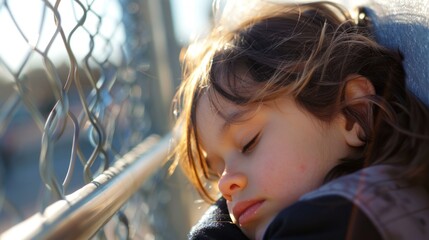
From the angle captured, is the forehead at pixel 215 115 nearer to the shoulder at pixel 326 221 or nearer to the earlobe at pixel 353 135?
the earlobe at pixel 353 135

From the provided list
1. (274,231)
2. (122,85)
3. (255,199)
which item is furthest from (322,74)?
(122,85)

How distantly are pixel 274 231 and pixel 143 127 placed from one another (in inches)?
62.7

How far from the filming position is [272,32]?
4.74ft

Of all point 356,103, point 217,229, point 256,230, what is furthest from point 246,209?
point 356,103

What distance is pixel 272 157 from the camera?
1215 mm

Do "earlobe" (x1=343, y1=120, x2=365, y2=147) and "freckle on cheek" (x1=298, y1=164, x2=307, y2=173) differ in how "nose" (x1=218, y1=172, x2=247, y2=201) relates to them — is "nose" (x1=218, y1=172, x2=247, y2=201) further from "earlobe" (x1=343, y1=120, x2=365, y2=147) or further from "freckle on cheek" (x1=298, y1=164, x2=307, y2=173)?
"earlobe" (x1=343, y1=120, x2=365, y2=147)

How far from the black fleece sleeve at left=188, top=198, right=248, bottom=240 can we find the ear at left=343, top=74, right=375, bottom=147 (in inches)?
11.8

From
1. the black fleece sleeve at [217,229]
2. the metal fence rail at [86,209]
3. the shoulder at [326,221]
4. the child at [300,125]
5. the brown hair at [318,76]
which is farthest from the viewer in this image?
the black fleece sleeve at [217,229]

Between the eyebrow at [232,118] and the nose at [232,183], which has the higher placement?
the eyebrow at [232,118]

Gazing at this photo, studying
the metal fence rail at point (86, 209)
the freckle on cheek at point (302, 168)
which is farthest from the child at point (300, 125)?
the metal fence rail at point (86, 209)

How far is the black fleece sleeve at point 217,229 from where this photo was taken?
4.52 feet

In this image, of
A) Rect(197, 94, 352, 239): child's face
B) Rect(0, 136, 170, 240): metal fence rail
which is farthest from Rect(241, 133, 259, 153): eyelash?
Rect(0, 136, 170, 240): metal fence rail

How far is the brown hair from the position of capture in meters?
1.21

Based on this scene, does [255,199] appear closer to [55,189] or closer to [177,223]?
[55,189]
